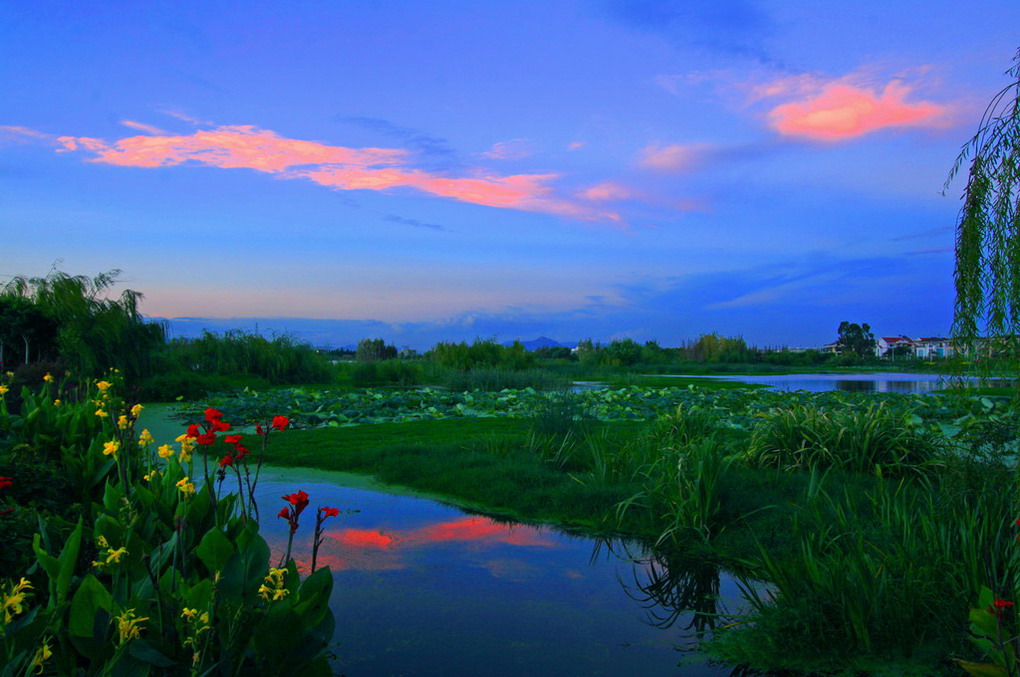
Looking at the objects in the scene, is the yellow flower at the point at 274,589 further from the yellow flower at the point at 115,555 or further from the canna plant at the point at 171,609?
the yellow flower at the point at 115,555

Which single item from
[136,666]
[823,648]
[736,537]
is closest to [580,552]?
[736,537]

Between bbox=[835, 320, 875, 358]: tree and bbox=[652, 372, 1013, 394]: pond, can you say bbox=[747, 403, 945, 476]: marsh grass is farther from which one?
bbox=[835, 320, 875, 358]: tree

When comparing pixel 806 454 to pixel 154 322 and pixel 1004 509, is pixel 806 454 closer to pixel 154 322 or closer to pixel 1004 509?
pixel 1004 509

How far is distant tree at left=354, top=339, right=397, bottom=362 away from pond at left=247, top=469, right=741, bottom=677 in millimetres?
24116

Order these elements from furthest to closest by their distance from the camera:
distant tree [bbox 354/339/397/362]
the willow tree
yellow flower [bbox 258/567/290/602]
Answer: distant tree [bbox 354/339/397/362] < the willow tree < yellow flower [bbox 258/567/290/602]

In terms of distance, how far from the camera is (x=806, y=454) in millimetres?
6980

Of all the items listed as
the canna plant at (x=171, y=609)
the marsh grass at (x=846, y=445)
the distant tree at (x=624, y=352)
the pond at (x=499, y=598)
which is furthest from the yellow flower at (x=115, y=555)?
the distant tree at (x=624, y=352)

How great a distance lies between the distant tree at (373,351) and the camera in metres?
29.9

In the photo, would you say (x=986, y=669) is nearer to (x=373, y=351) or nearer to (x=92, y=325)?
(x=92, y=325)

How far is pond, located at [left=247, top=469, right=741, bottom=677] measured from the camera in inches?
131

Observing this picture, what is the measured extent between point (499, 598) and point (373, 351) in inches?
1072

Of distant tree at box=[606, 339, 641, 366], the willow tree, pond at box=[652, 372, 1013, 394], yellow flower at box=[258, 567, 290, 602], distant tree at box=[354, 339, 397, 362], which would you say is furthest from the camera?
distant tree at box=[606, 339, 641, 366]

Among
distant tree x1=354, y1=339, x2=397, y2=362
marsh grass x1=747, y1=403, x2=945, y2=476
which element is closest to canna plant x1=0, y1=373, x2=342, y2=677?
marsh grass x1=747, y1=403, x2=945, y2=476

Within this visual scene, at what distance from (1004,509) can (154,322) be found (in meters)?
17.9
